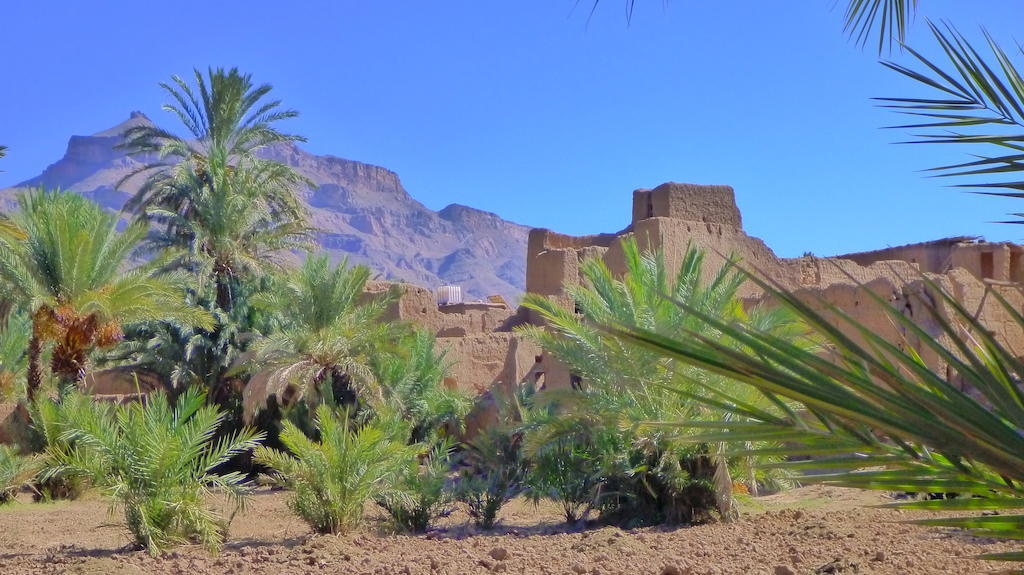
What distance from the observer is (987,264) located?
19.4 metres

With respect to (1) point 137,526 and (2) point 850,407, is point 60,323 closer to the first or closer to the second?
(1) point 137,526

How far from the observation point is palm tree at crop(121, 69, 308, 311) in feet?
61.3

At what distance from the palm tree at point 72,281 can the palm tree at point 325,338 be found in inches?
67.1

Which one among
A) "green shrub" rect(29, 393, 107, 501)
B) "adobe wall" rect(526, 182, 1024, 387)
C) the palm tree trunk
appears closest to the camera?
"green shrub" rect(29, 393, 107, 501)

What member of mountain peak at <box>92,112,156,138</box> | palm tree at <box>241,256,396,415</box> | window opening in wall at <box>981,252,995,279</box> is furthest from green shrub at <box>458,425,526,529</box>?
mountain peak at <box>92,112,156,138</box>

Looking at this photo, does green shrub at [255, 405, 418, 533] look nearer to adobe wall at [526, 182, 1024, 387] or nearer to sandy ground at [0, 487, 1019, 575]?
sandy ground at [0, 487, 1019, 575]

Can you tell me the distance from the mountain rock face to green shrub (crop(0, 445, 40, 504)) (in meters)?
93.1

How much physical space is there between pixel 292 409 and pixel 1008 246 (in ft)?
46.9

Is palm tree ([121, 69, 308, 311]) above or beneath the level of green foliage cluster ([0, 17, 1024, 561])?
above

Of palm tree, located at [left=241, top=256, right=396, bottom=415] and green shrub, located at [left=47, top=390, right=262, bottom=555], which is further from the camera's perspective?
palm tree, located at [left=241, top=256, right=396, bottom=415]

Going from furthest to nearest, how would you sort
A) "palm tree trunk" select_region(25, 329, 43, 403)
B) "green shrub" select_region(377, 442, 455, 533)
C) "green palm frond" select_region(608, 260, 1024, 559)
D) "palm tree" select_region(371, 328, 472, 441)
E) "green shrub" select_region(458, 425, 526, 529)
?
"palm tree" select_region(371, 328, 472, 441)
"palm tree trunk" select_region(25, 329, 43, 403)
"green shrub" select_region(458, 425, 526, 529)
"green shrub" select_region(377, 442, 455, 533)
"green palm frond" select_region(608, 260, 1024, 559)

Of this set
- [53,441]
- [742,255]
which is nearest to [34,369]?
[53,441]

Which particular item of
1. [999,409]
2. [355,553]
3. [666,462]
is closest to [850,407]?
[999,409]

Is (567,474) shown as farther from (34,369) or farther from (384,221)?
(384,221)
